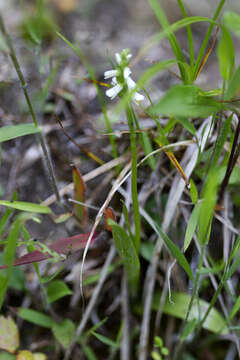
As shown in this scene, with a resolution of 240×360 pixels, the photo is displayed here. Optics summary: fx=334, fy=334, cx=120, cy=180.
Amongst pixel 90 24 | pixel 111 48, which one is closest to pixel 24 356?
pixel 111 48

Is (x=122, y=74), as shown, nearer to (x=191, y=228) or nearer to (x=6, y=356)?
(x=191, y=228)

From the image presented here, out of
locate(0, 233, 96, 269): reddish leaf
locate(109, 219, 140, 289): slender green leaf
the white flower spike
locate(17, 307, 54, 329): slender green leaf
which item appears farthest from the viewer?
locate(17, 307, 54, 329): slender green leaf

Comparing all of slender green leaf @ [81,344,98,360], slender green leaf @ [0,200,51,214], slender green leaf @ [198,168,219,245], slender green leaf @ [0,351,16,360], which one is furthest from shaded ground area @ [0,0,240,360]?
slender green leaf @ [198,168,219,245]

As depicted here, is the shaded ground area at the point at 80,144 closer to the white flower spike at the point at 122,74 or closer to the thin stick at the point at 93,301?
the thin stick at the point at 93,301

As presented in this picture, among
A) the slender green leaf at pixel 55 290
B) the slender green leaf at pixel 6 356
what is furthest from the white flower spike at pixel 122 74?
the slender green leaf at pixel 6 356

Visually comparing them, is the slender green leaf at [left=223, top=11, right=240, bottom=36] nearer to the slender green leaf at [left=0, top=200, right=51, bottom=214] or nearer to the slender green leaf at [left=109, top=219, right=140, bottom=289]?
the slender green leaf at [left=109, top=219, right=140, bottom=289]
